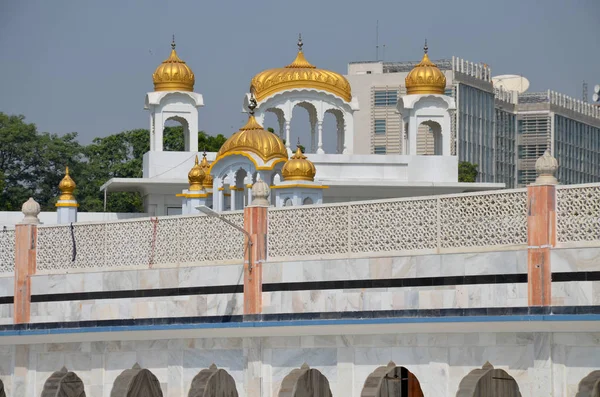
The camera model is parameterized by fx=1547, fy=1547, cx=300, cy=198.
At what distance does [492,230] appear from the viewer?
59.6ft

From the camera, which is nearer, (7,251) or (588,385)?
(588,385)

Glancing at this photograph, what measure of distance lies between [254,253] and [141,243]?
7.42 ft

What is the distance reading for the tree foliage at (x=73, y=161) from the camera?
161ft

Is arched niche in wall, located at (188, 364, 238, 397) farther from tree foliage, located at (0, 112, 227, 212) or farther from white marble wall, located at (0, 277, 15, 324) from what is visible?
tree foliage, located at (0, 112, 227, 212)

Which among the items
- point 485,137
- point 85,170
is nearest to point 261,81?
point 85,170

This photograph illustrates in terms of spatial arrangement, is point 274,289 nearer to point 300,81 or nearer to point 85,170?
point 300,81

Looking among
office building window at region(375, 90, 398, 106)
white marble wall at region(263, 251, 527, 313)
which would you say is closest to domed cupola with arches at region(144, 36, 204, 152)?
white marble wall at region(263, 251, 527, 313)

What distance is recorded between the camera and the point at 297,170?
25.9m

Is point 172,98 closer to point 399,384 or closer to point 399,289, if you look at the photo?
point 399,384

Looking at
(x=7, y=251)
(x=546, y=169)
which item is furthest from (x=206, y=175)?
(x=546, y=169)

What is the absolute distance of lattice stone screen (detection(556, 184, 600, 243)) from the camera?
17.3 metres

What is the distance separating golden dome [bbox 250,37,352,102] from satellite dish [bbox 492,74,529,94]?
45.4m

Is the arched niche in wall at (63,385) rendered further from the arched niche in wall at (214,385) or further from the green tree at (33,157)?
the green tree at (33,157)

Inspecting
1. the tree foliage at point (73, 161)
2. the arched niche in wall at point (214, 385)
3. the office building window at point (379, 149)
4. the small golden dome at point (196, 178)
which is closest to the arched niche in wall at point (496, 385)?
the arched niche in wall at point (214, 385)
